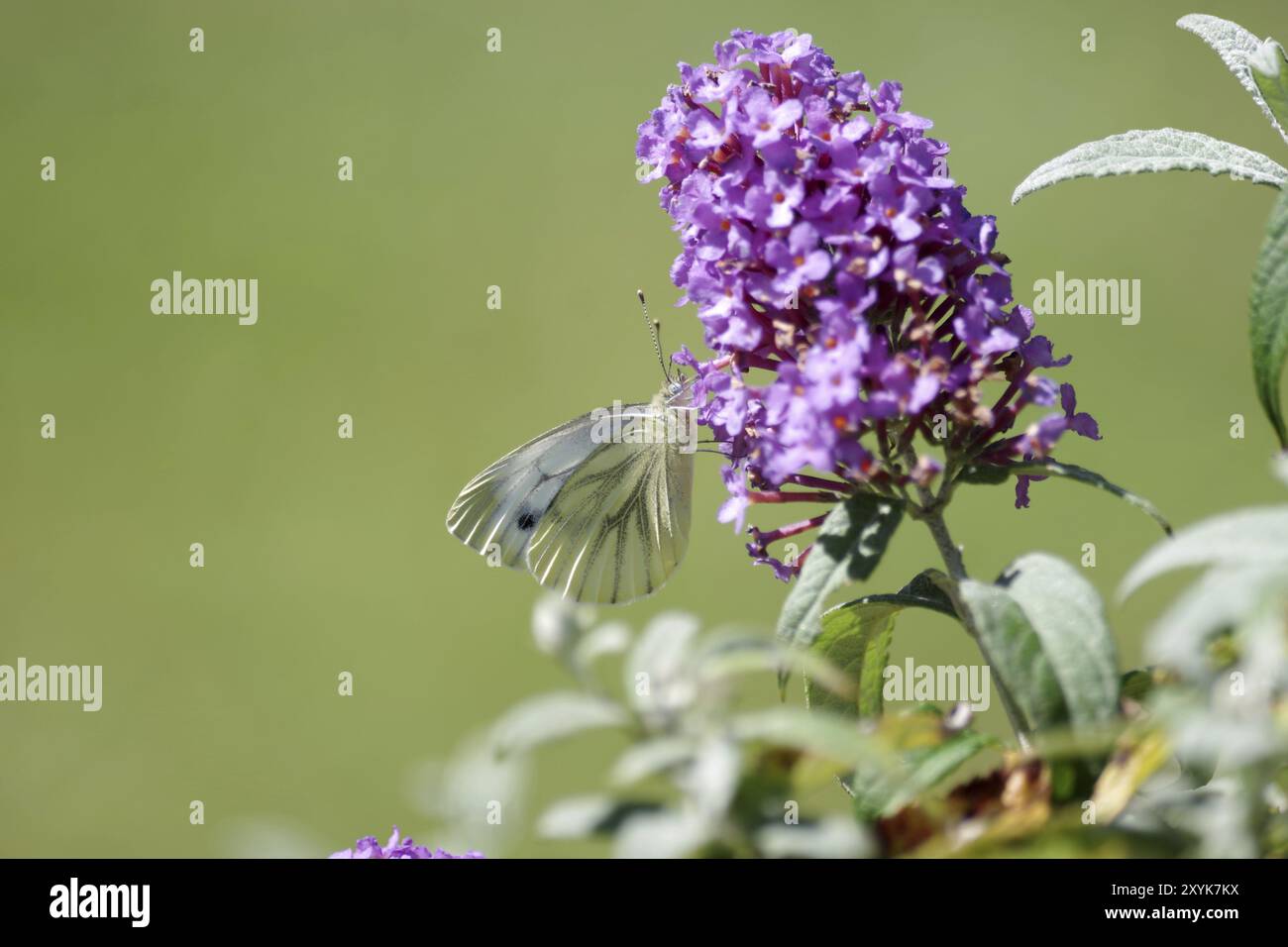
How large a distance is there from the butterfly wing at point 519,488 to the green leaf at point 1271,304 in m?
1.65

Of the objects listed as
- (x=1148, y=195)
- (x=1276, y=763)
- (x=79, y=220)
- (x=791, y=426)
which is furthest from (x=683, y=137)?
(x=79, y=220)

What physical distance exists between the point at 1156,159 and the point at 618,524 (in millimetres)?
1619

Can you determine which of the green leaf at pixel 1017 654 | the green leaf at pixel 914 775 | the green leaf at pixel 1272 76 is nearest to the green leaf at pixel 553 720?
the green leaf at pixel 914 775

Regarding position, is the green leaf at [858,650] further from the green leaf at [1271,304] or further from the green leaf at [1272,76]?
the green leaf at [1272,76]

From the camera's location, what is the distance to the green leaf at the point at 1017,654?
1.01 metres

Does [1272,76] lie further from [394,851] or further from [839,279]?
[394,851]

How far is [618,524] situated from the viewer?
2.70 meters

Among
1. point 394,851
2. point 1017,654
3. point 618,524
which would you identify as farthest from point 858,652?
point 618,524

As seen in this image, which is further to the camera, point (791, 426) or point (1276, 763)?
point (791, 426)

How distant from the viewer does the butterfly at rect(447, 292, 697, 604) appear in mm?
2609

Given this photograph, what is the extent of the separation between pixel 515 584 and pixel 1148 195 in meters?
5.05

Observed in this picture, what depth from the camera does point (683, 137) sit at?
57.6 inches

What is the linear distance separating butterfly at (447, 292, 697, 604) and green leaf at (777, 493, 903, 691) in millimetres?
1303
